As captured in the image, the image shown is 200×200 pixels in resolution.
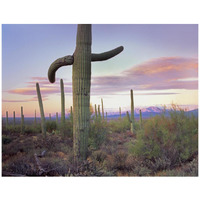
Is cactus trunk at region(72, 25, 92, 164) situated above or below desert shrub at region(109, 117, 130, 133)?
above

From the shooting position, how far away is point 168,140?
5641 millimetres

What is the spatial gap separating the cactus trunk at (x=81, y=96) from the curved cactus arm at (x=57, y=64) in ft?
0.43

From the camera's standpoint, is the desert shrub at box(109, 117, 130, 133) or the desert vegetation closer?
the desert vegetation

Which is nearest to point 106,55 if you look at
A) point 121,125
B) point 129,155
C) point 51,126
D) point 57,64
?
point 57,64

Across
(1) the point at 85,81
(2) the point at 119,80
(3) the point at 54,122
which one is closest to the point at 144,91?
(2) the point at 119,80

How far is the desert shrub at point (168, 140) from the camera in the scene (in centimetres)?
543

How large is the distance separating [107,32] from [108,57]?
674 millimetres

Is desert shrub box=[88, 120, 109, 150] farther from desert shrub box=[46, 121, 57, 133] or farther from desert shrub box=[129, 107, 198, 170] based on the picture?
desert shrub box=[46, 121, 57, 133]

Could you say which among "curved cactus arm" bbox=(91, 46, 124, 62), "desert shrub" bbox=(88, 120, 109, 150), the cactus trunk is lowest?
"desert shrub" bbox=(88, 120, 109, 150)

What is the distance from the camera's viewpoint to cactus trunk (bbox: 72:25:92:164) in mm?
5273

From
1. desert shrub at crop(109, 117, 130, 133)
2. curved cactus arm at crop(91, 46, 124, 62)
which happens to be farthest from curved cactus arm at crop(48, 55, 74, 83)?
desert shrub at crop(109, 117, 130, 133)

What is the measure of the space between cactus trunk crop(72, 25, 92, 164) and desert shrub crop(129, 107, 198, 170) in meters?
1.38

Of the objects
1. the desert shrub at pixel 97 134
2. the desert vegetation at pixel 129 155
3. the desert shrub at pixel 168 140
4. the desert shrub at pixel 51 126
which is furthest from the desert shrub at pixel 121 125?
the desert shrub at pixel 168 140
